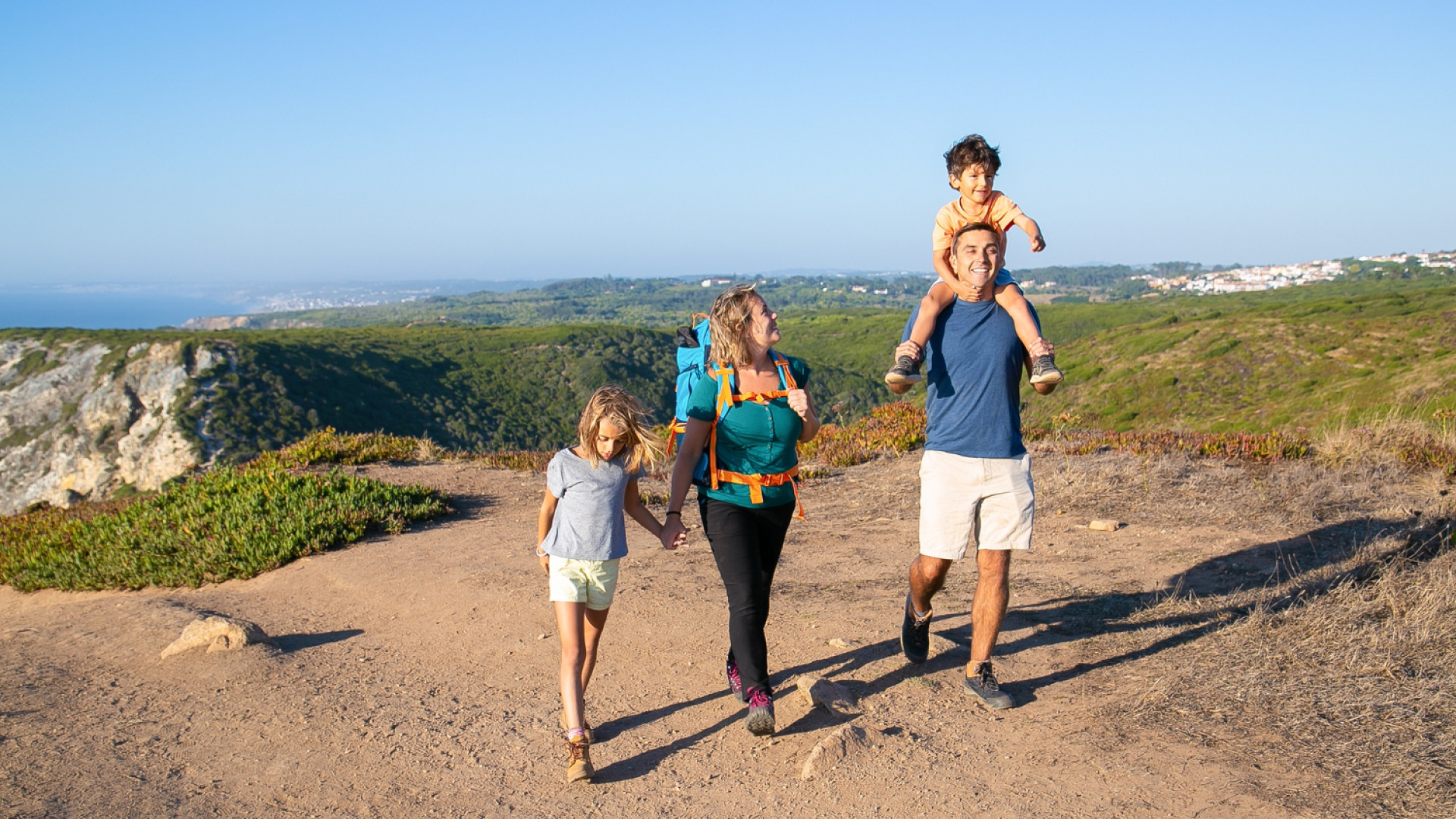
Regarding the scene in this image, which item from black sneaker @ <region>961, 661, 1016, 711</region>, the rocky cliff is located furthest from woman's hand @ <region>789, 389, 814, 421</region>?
the rocky cliff

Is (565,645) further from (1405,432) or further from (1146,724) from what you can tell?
(1405,432)

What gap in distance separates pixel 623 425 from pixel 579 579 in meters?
0.65

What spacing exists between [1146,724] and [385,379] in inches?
1645

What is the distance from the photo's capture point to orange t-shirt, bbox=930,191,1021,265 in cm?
440

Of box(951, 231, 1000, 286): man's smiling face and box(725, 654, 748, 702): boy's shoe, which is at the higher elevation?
box(951, 231, 1000, 286): man's smiling face

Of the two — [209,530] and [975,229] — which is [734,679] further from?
[209,530]

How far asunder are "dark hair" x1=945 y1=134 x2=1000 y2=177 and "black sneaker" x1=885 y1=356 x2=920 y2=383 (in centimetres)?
114

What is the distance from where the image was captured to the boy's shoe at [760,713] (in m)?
3.85

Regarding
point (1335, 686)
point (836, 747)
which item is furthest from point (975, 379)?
point (1335, 686)

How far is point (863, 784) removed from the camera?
138 inches

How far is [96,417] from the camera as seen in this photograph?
3325cm

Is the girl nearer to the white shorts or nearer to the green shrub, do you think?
the white shorts

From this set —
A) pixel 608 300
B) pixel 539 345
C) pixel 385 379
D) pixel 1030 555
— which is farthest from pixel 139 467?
pixel 608 300

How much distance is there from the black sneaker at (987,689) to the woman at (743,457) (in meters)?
1.01
